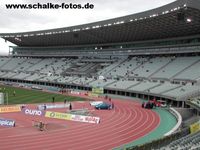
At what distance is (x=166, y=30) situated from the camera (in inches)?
2420

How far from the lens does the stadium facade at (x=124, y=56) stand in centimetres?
5244

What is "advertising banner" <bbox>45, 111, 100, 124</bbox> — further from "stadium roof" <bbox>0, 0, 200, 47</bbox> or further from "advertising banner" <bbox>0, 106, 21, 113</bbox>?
"stadium roof" <bbox>0, 0, 200, 47</bbox>

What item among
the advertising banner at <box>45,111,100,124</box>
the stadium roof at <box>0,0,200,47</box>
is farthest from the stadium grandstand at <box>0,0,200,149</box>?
the advertising banner at <box>45,111,100,124</box>

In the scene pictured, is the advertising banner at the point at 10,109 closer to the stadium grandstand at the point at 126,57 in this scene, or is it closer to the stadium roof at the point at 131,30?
the stadium grandstand at the point at 126,57

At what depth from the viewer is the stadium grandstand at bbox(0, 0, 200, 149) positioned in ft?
166

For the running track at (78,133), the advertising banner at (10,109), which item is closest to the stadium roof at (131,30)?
the running track at (78,133)

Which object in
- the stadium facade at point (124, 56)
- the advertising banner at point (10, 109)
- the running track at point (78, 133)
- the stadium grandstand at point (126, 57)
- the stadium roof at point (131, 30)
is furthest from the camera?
the stadium facade at point (124, 56)

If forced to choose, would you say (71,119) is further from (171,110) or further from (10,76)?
(10,76)

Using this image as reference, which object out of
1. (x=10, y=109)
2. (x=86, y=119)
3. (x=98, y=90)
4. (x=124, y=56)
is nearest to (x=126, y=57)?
(x=124, y=56)

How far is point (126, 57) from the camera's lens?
260 ft

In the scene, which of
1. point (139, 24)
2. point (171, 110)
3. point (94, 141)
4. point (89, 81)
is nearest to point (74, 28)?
point (89, 81)

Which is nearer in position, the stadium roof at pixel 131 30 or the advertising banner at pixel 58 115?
the advertising banner at pixel 58 115

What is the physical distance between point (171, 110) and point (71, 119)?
1409cm

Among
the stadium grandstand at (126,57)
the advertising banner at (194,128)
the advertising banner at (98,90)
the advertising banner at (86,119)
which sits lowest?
the advertising banner at (86,119)
